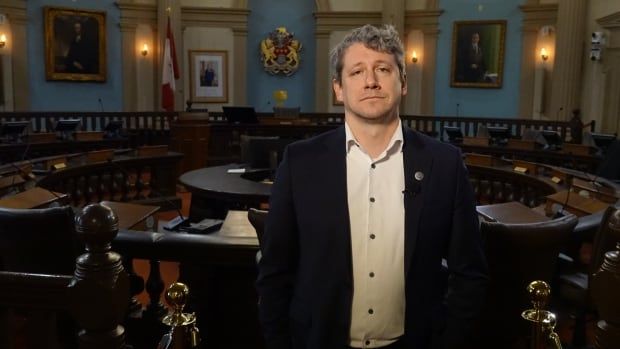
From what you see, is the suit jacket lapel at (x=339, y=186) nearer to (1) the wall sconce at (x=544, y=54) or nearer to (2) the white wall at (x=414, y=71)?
(1) the wall sconce at (x=544, y=54)

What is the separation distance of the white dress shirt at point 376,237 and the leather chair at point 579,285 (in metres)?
1.26

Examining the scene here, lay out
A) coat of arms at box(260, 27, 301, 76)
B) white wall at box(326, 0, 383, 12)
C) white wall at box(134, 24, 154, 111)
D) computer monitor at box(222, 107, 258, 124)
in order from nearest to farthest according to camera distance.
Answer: computer monitor at box(222, 107, 258, 124) → white wall at box(134, 24, 154, 111) → white wall at box(326, 0, 383, 12) → coat of arms at box(260, 27, 301, 76)

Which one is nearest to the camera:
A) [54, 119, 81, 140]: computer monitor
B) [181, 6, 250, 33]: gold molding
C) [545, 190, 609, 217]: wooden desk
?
[545, 190, 609, 217]: wooden desk

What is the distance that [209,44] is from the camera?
1379 cm

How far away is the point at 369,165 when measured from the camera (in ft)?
5.65

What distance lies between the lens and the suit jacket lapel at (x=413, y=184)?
66.3 inches

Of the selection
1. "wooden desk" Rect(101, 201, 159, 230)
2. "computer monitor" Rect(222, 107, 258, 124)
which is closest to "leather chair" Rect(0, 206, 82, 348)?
"wooden desk" Rect(101, 201, 159, 230)

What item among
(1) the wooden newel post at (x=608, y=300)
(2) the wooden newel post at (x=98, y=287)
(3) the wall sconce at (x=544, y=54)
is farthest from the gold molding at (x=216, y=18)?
(1) the wooden newel post at (x=608, y=300)

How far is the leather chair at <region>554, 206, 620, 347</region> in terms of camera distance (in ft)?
8.49

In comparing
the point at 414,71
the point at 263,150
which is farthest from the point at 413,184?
the point at 414,71

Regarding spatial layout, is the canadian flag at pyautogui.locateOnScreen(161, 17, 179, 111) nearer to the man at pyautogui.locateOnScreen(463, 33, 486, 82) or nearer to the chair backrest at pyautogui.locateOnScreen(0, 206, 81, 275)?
the man at pyautogui.locateOnScreen(463, 33, 486, 82)

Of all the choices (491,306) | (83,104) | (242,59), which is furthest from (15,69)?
(491,306)

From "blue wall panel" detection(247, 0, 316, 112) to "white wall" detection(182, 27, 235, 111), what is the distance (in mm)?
490

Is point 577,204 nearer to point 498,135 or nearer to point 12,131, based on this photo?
point 498,135
